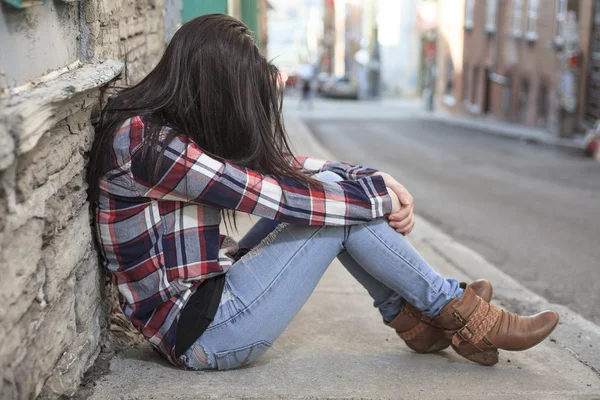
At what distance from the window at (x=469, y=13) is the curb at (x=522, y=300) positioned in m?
25.2

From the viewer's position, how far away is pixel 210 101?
9.17 feet

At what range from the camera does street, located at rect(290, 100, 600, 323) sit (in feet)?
20.7

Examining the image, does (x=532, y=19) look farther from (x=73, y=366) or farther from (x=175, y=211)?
(x=73, y=366)

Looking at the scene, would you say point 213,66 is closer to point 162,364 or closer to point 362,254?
point 362,254

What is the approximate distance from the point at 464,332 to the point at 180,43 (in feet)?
4.50

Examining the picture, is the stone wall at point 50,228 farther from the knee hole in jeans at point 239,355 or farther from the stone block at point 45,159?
the knee hole in jeans at point 239,355

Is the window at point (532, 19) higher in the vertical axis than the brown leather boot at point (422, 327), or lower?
lower

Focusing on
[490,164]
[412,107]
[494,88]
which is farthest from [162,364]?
[412,107]

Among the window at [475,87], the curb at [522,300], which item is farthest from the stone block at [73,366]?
the window at [475,87]

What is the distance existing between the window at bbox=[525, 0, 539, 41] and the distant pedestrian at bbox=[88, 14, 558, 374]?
23035mm

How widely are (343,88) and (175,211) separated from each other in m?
47.6

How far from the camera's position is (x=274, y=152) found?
285 cm

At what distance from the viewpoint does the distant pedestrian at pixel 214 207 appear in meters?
2.71

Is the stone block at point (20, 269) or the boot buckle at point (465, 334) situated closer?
the stone block at point (20, 269)
